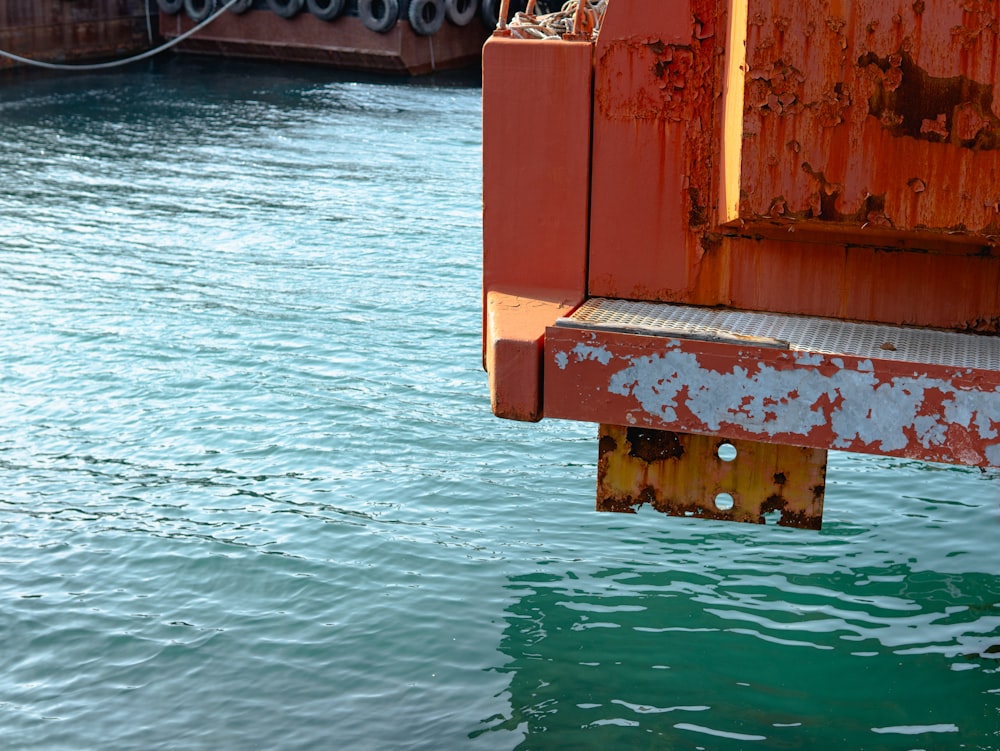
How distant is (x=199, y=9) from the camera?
2288 cm

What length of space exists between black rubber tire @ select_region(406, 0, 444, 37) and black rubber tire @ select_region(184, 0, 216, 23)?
3977mm

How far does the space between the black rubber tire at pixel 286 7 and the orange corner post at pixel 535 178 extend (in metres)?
19.2

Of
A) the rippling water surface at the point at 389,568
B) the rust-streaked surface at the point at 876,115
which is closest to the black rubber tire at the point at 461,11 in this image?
the rippling water surface at the point at 389,568

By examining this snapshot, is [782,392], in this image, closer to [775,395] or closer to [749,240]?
[775,395]

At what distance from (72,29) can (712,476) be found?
20.4m

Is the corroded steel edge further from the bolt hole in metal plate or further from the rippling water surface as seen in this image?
the rippling water surface

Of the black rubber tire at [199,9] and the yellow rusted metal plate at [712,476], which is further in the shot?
the black rubber tire at [199,9]

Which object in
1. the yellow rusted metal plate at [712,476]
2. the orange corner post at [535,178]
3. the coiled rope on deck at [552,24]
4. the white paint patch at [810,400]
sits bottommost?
the yellow rusted metal plate at [712,476]

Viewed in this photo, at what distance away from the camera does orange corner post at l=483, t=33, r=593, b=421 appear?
11.7 ft

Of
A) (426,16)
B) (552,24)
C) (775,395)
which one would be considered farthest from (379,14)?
(775,395)

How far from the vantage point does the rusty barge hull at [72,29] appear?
20.1 metres

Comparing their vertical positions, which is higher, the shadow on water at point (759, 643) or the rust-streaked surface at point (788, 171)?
the rust-streaked surface at point (788, 171)

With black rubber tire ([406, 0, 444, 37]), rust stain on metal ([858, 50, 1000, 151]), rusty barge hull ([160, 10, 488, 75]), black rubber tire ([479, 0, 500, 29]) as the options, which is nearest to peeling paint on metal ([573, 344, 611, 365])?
rust stain on metal ([858, 50, 1000, 151])

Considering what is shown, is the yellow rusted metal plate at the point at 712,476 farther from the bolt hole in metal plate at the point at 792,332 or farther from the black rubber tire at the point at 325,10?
the black rubber tire at the point at 325,10
